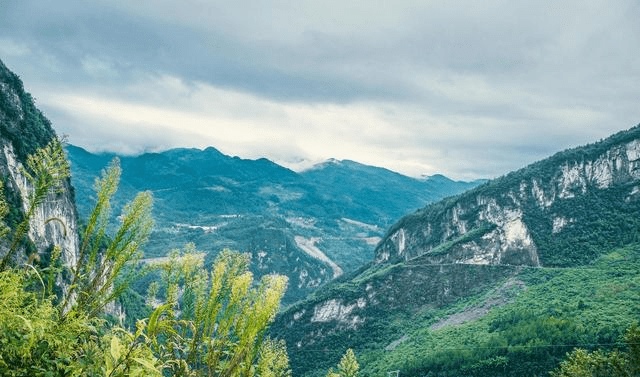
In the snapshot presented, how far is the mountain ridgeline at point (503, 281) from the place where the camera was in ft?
321

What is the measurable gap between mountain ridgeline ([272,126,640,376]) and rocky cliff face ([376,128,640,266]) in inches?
14.0

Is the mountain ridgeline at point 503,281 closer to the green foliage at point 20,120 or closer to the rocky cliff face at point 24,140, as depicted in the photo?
the rocky cliff face at point 24,140

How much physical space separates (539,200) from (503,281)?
1684 inches

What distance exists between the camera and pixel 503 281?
139 m

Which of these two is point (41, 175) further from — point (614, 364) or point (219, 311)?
point (614, 364)

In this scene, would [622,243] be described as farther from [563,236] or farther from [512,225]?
[512,225]

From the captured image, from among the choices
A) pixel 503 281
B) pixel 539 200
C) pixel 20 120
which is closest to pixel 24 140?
pixel 20 120

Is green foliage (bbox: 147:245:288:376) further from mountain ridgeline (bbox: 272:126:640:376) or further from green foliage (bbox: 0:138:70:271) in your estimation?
mountain ridgeline (bbox: 272:126:640:376)

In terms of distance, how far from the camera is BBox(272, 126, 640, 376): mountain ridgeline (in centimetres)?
9781

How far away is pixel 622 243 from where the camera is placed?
137 meters

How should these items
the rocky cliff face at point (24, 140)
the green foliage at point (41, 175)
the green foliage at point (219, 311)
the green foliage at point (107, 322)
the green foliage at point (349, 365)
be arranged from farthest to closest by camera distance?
the rocky cliff face at point (24, 140) → the green foliage at point (349, 365) → the green foliage at point (219, 311) → the green foliage at point (41, 175) → the green foliage at point (107, 322)

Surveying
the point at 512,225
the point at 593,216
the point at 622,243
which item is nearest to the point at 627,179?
the point at 593,216

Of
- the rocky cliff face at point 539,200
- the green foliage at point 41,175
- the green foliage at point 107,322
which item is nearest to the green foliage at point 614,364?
the green foliage at point 107,322

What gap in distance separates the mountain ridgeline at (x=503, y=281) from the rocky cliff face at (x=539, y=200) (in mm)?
356
